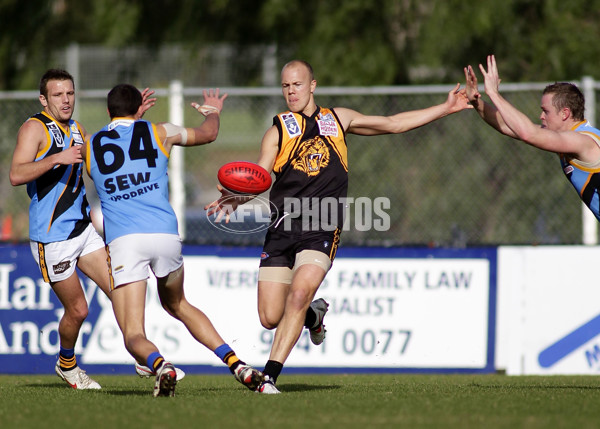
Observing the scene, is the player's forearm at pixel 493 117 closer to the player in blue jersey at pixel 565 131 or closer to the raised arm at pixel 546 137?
the player in blue jersey at pixel 565 131

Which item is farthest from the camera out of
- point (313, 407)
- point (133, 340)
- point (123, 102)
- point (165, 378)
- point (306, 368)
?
point (306, 368)

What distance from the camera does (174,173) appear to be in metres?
11.3

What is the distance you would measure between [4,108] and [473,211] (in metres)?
6.72

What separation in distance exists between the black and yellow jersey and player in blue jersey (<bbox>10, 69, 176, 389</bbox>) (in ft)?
4.20

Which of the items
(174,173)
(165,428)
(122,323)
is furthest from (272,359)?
(174,173)

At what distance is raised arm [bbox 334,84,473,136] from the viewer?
749cm

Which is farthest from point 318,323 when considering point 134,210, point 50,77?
point 50,77

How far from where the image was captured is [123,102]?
6457 millimetres

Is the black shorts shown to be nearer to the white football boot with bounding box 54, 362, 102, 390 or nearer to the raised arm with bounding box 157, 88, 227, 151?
the raised arm with bounding box 157, 88, 227, 151

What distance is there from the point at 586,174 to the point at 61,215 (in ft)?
14.2

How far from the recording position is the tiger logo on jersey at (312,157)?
23.4 ft

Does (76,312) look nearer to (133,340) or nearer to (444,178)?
(133,340)

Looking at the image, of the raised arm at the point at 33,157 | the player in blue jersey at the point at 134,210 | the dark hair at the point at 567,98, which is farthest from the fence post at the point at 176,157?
the dark hair at the point at 567,98

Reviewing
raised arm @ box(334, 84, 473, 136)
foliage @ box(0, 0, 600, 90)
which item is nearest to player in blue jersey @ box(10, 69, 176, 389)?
raised arm @ box(334, 84, 473, 136)
